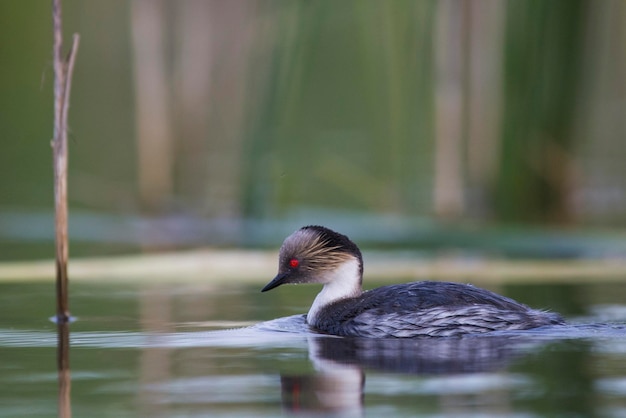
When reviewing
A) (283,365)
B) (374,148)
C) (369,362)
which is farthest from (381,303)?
(374,148)

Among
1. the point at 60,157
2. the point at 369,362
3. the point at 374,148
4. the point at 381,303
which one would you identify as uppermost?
the point at 60,157

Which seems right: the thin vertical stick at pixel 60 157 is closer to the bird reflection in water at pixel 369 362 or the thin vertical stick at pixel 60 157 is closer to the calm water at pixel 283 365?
the calm water at pixel 283 365

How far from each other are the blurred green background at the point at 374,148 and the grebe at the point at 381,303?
1771 mm

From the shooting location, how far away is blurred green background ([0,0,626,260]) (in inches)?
456

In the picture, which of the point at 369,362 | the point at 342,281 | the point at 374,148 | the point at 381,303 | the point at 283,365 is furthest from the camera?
the point at 374,148

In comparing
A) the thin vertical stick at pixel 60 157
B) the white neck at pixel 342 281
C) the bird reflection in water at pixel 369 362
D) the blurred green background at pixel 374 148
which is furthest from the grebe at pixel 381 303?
the blurred green background at pixel 374 148

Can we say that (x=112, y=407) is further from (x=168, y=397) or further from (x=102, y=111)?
(x=102, y=111)

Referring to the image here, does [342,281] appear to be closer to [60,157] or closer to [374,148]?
[60,157]

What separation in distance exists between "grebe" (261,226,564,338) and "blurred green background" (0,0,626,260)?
1771 mm

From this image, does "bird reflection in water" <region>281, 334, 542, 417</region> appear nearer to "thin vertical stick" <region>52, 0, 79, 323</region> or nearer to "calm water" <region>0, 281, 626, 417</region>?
"calm water" <region>0, 281, 626, 417</region>

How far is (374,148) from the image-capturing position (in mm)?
21000

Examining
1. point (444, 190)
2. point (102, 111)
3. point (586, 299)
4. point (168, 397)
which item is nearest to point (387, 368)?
point (168, 397)

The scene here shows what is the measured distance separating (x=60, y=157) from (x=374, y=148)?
44.3ft

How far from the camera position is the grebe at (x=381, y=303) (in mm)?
7387
